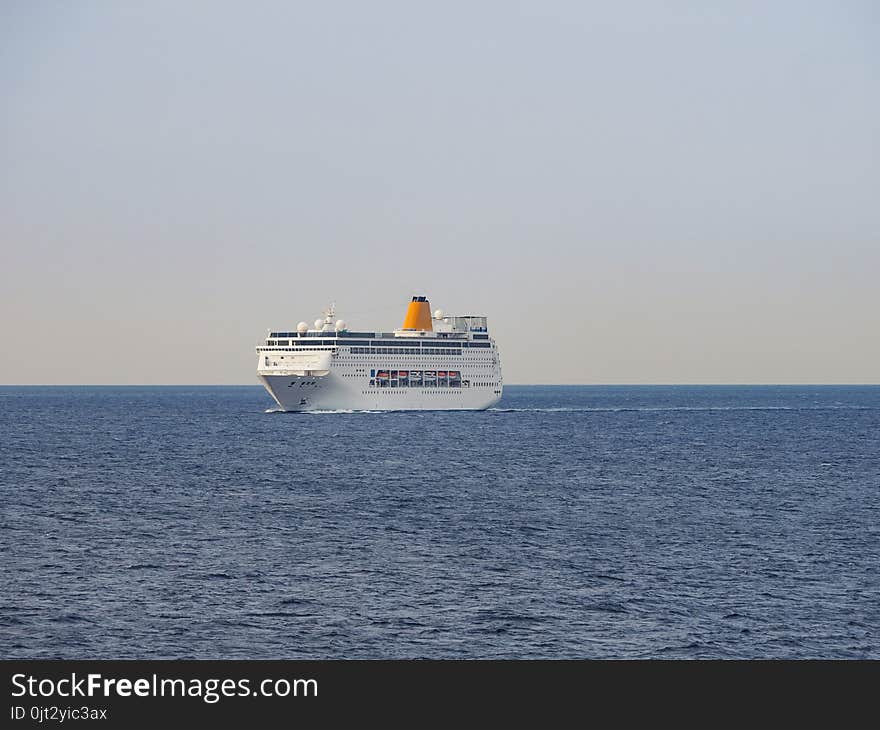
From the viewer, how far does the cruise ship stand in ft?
430

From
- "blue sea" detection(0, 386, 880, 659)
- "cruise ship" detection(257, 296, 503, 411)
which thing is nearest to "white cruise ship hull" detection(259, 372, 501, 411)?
"cruise ship" detection(257, 296, 503, 411)

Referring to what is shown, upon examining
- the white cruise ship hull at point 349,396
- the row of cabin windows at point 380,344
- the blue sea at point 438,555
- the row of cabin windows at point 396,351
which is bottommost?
the blue sea at point 438,555

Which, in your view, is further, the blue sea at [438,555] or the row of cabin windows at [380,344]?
the row of cabin windows at [380,344]

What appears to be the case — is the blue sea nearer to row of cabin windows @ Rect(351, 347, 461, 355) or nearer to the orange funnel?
row of cabin windows @ Rect(351, 347, 461, 355)

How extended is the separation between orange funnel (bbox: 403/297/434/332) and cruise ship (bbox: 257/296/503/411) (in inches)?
5.0

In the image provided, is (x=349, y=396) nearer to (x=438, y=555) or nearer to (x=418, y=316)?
(x=418, y=316)

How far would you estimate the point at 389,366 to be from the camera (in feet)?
452

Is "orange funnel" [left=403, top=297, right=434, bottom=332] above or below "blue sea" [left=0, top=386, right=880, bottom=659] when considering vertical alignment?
above

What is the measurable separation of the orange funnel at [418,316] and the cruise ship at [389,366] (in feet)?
0.42

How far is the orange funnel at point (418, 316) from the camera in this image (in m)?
147

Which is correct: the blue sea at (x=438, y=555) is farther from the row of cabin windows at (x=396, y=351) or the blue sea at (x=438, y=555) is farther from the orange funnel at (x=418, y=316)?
the orange funnel at (x=418, y=316)

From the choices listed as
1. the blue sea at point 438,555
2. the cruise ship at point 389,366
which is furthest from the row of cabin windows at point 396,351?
the blue sea at point 438,555
